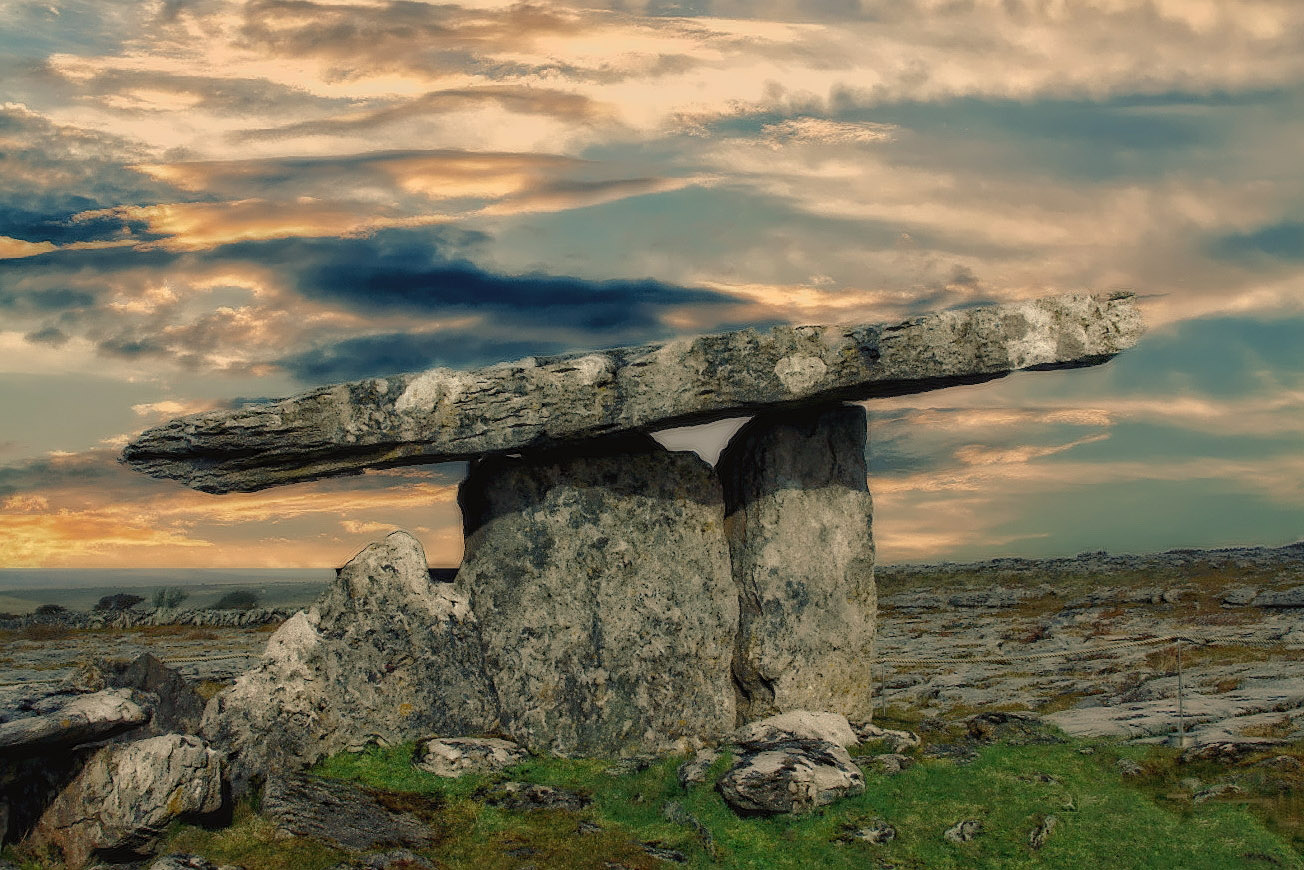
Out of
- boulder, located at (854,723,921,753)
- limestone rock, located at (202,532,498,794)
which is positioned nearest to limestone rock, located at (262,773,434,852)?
limestone rock, located at (202,532,498,794)

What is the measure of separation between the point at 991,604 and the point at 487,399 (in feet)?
106

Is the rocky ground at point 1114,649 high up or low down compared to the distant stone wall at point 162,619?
up

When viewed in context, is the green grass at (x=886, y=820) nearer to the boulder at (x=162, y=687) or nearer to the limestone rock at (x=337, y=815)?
the limestone rock at (x=337, y=815)

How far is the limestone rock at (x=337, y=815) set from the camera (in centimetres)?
1359

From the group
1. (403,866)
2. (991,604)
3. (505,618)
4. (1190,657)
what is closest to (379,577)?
(505,618)

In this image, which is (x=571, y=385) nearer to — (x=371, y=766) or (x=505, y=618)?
(x=505, y=618)

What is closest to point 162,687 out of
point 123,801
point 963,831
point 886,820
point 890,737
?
point 123,801

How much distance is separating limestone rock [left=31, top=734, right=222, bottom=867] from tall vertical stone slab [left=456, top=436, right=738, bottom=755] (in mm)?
4763

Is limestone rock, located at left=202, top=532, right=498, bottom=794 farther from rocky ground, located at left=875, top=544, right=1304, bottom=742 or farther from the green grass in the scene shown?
rocky ground, located at left=875, top=544, right=1304, bottom=742

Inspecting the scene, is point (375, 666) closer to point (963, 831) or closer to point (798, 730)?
point (798, 730)

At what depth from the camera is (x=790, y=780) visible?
1430 cm

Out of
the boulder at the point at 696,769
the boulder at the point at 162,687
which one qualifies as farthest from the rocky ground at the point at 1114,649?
the boulder at the point at 162,687

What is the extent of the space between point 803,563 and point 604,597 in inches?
123

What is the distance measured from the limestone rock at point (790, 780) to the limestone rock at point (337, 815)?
12.6ft
